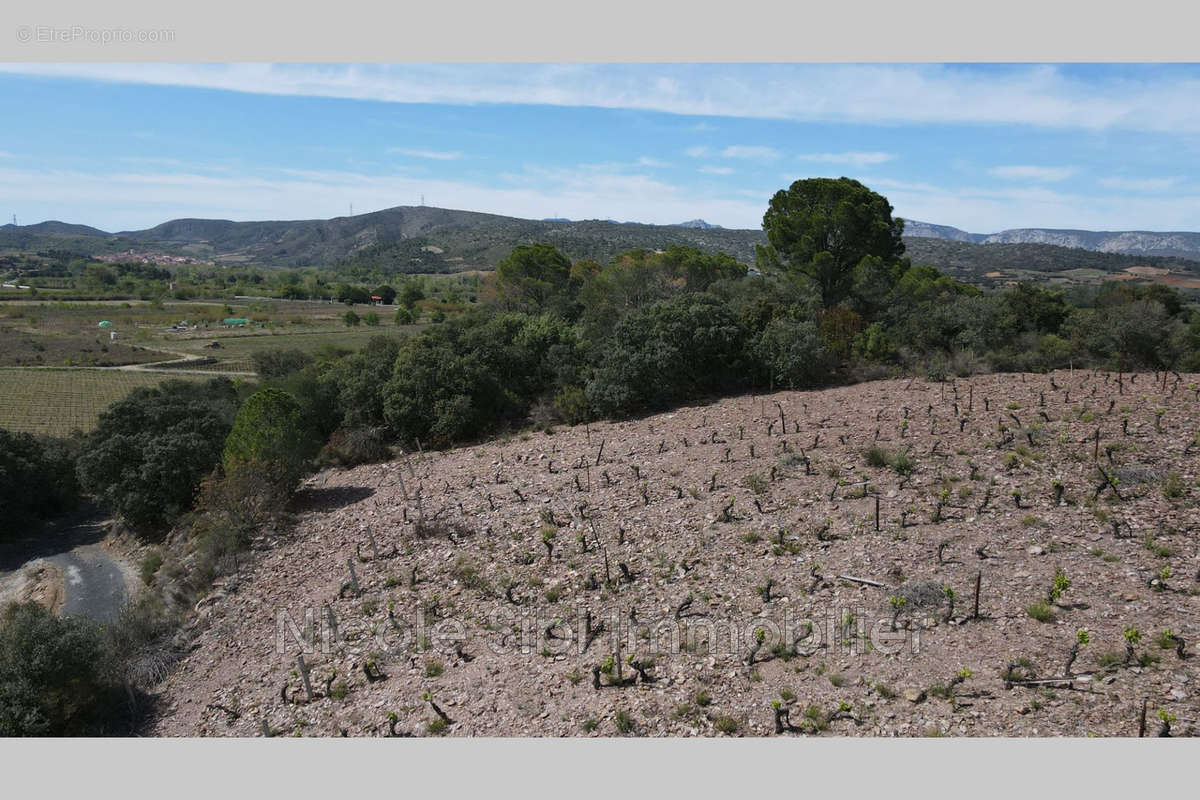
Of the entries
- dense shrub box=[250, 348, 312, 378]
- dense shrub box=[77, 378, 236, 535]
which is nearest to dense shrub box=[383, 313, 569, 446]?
dense shrub box=[77, 378, 236, 535]

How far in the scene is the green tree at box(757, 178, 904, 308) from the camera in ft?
77.5

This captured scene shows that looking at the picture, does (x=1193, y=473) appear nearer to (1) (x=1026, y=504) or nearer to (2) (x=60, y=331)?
(1) (x=1026, y=504)

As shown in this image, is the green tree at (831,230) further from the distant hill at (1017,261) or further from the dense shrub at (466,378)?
the distant hill at (1017,261)

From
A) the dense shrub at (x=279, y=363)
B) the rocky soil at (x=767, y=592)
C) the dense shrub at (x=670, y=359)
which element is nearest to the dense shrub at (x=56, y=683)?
the rocky soil at (x=767, y=592)

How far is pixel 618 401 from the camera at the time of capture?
774 inches

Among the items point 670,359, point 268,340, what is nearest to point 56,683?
point 670,359

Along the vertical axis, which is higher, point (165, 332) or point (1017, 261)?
point (1017, 261)

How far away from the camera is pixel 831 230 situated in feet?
78.7

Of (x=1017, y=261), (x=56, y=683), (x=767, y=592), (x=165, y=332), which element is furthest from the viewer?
(x=1017, y=261)

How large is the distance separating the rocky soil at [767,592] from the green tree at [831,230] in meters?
9.91

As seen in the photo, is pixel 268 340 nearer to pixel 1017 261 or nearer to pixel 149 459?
pixel 149 459

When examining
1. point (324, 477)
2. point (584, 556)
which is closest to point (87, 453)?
point (324, 477)

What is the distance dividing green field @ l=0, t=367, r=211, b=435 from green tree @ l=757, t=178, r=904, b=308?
3317 cm

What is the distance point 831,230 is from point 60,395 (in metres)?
48.5
